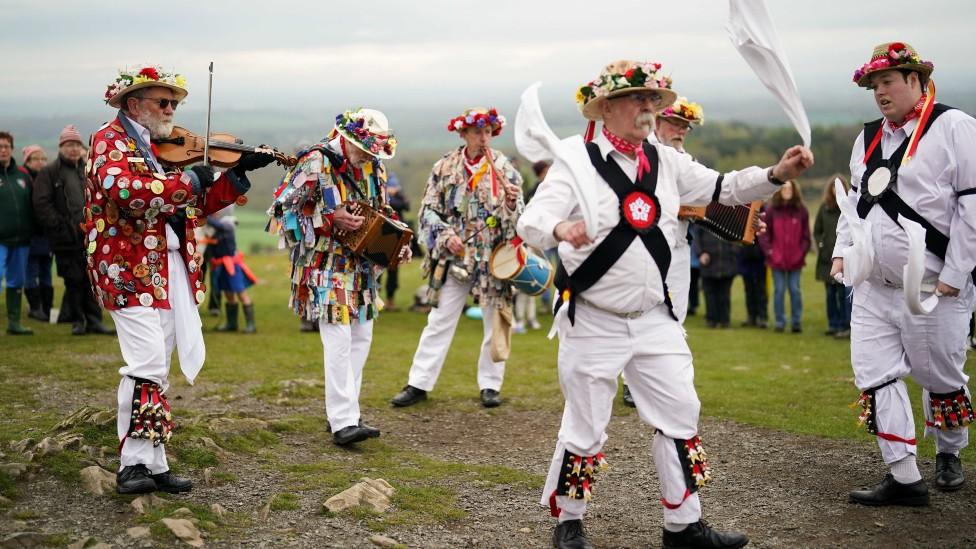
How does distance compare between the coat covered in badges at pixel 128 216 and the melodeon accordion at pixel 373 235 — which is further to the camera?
the melodeon accordion at pixel 373 235

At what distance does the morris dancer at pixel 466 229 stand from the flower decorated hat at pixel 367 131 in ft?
5.45

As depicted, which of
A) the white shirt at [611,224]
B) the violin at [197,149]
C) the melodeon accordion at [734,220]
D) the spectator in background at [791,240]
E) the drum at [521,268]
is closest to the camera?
the white shirt at [611,224]

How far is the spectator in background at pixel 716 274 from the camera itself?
14891 mm

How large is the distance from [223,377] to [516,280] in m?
3.44

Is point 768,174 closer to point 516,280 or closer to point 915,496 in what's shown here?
point 915,496

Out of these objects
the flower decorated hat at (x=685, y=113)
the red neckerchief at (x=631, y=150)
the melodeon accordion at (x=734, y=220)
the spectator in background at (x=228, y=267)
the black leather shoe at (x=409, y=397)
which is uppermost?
the flower decorated hat at (x=685, y=113)

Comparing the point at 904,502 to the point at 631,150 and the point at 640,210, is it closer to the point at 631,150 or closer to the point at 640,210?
the point at 640,210

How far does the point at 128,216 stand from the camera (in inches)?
233

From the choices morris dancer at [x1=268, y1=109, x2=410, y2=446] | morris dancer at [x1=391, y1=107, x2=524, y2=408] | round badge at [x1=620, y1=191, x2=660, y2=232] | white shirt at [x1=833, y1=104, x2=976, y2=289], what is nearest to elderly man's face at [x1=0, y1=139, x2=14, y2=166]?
morris dancer at [x1=391, y1=107, x2=524, y2=408]

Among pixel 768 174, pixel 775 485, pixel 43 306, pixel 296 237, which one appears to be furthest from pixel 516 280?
pixel 43 306

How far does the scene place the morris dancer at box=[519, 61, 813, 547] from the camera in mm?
5160

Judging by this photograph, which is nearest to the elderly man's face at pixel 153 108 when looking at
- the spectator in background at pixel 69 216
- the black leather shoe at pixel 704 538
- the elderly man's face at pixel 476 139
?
the elderly man's face at pixel 476 139

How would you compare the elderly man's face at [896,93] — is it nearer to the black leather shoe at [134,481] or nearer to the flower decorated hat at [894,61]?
the flower decorated hat at [894,61]

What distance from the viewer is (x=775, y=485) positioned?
21.4 feet
